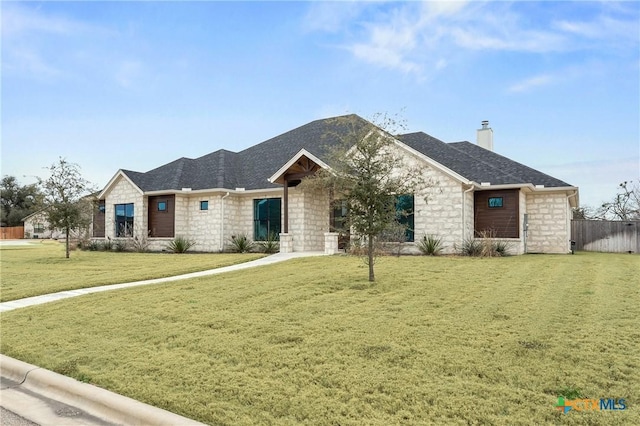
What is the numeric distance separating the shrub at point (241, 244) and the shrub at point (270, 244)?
59cm

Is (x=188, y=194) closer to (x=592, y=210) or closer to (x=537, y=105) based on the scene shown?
(x=537, y=105)

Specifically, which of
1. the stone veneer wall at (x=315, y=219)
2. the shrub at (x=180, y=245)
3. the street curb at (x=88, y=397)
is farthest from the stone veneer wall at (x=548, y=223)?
the street curb at (x=88, y=397)

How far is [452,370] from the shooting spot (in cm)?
435

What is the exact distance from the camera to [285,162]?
23750mm

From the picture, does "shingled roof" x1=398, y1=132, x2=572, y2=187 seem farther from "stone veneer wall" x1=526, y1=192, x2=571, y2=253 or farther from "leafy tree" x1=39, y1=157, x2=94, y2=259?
"leafy tree" x1=39, y1=157, x2=94, y2=259

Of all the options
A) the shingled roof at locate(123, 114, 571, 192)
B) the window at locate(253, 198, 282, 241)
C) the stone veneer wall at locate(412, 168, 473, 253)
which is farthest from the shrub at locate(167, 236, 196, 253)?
the stone veneer wall at locate(412, 168, 473, 253)

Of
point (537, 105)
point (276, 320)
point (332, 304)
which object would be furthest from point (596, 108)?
point (276, 320)

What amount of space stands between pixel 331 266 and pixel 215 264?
14.6ft

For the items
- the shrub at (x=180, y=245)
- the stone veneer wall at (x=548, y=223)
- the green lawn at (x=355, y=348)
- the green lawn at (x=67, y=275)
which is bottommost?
the green lawn at (x=67, y=275)

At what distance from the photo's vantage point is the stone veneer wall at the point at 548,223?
19.6m

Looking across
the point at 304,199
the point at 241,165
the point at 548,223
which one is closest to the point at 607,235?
the point at 548,223

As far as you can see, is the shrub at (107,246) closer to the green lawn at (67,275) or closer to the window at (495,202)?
the green lawn at (67,275)

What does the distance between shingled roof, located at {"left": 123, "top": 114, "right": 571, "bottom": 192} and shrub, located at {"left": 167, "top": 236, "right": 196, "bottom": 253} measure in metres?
2.83

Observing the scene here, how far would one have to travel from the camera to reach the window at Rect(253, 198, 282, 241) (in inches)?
850
